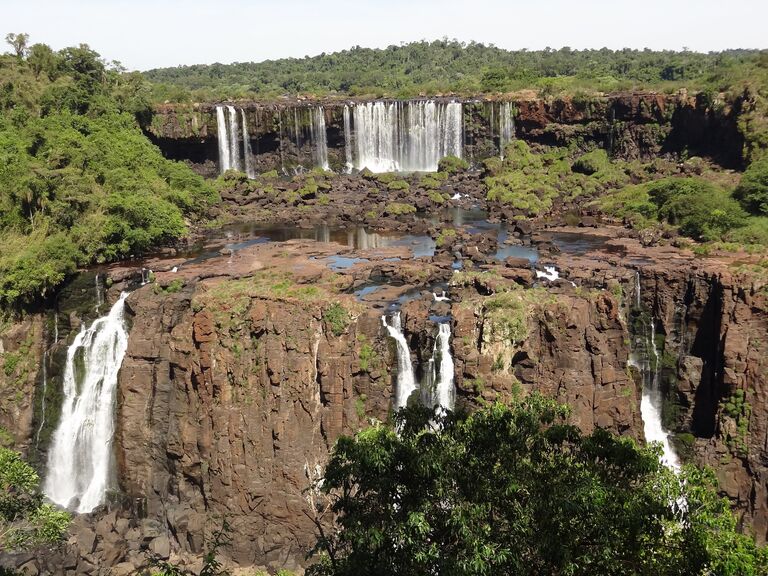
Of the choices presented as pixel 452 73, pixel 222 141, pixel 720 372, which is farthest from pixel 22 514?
pixel 452 73

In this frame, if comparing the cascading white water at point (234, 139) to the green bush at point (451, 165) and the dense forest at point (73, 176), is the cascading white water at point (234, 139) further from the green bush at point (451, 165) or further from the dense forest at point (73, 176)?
the green bush at point (451, 165)

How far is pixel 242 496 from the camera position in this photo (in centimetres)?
2433

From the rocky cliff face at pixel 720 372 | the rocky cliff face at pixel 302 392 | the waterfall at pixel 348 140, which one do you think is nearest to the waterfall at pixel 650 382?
the rocky cliff face at pixel 720 372

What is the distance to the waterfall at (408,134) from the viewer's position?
56.3m

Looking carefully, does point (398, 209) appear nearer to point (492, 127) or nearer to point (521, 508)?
point (492, 127)

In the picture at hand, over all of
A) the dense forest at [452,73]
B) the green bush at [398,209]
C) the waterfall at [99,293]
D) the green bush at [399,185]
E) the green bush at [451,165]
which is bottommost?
the waterfall at [99,293]

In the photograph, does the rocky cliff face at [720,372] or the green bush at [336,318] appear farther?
the green bush at [336,318]

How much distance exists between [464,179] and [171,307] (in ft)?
99.6

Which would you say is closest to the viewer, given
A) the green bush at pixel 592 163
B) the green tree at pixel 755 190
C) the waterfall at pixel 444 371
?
the waterfall at pixel 444 371

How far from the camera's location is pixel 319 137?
187 feet

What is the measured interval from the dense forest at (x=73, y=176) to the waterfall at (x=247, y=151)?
7.61 metres

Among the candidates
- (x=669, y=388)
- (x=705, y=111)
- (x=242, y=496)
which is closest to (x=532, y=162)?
(x=705, y=111)

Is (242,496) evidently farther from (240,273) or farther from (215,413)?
(240,273)

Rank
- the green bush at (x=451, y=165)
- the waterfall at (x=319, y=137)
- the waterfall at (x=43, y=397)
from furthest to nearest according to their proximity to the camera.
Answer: the waterfall at (x=319, y=137)
the green bush at (x=451, y=165)
the waterfall at (x=43, y=397)
